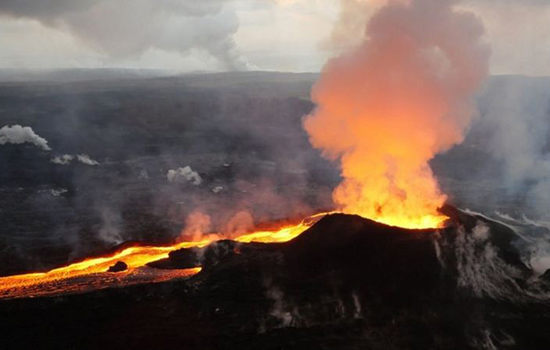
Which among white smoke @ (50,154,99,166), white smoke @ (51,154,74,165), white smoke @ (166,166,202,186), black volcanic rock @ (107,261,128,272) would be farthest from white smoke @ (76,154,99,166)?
black volcanic rock @ (107,261,128,272)

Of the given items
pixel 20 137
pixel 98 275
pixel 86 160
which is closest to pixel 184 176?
pixel 86 160

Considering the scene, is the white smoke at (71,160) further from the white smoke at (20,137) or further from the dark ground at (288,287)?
the dark ground at (288,287)

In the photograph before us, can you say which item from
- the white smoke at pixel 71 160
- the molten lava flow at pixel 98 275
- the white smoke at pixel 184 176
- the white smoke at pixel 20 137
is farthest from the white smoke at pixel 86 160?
the molten lava flow at pixel 98 275

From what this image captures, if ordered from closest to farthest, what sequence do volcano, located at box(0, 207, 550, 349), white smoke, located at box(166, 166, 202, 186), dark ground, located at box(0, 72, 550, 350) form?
volcano, located at box(0, 207, 550, 349), dark ground, located at box(0, 72, 550, 350), white smoke, located at box(166, 166, 202, 186)

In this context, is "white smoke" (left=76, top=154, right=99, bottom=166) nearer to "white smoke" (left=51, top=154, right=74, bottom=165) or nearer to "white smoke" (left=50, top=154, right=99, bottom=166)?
"white smoke" (left=50, top=154, right=99, bottom=166)

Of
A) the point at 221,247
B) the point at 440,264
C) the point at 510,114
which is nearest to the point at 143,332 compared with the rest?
the point at 221,247

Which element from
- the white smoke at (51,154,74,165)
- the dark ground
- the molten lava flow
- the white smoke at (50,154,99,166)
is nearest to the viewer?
the dark ground

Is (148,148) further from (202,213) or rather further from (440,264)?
(440,264)

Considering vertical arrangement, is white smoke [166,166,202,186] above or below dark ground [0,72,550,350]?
above

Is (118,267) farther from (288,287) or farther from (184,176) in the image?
(184,176)
